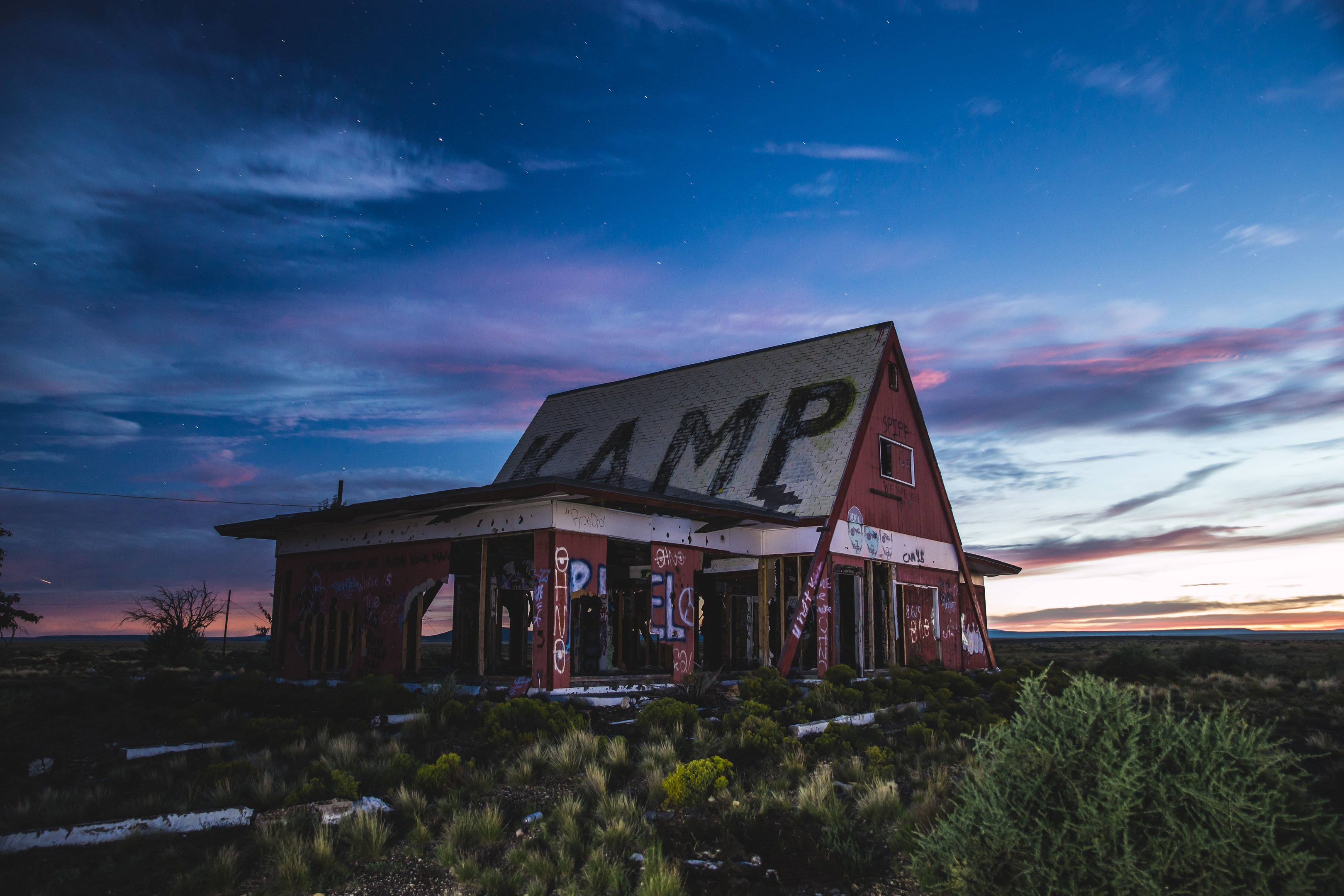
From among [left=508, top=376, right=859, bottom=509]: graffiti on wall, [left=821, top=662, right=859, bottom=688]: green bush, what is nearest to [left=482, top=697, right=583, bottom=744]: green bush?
[left=821, top=662, right=859, bottom=688]: green bush

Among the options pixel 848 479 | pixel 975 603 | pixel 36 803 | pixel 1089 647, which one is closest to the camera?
pixel 36 803

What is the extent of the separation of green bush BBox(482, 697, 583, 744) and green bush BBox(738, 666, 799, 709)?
377 cm

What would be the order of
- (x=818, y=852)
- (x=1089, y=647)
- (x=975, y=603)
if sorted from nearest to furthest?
(x=818, y=852) < (x=975, y=603) < (x=1089, y=647)

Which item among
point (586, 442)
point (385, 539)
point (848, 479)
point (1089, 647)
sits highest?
point (586, 442)

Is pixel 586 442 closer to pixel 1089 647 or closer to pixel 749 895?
pixel 749 895

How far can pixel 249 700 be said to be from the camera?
14992 millimetres

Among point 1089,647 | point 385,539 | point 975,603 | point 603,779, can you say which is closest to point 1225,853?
point 603,779

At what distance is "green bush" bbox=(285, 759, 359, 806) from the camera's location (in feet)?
28.8

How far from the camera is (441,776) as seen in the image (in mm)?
9656

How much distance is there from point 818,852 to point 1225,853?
→ 3.63 metres

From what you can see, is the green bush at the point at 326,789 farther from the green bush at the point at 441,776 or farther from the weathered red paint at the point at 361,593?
the weathered red paint at the point at 361,593

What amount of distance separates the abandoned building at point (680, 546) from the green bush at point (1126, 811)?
30.9ft

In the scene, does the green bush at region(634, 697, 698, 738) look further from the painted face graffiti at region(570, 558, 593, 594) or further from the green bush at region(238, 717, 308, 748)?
the green bush at region(238, 717, 308, 748)

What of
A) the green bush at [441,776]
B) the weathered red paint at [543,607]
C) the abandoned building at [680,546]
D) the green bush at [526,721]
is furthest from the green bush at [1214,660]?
the green bush at [441,776]
